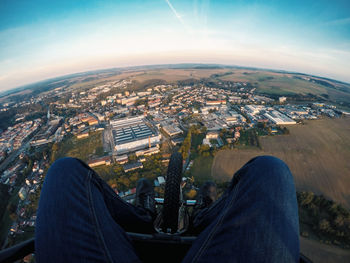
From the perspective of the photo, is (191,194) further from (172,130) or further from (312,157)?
(312,157)

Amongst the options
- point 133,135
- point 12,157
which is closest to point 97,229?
point 133,135

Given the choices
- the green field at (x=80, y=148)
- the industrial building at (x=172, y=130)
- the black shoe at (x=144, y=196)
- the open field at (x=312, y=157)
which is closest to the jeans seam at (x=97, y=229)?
the black shoe at (x=144, y=196)

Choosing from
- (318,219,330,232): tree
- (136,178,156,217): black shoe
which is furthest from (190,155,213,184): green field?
(136,178,156,217): black shoe

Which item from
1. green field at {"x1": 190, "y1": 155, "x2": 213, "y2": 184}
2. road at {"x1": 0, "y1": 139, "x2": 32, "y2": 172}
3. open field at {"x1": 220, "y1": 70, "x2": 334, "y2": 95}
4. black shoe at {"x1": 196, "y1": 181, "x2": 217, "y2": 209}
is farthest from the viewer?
open field at {"x1": 220, "y1": 70, "x2": 334, "y2": 95}

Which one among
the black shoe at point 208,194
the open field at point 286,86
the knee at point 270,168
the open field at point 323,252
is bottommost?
the open field at point 323,252

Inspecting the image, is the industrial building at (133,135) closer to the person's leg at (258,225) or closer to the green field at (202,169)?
the green field at (202,169)

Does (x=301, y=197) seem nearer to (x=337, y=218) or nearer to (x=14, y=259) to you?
(x=337, y=218)

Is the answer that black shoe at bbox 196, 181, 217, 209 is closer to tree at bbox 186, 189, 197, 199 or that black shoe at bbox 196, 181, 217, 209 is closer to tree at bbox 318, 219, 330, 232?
tree at bbox 186, 189, 197, 199
